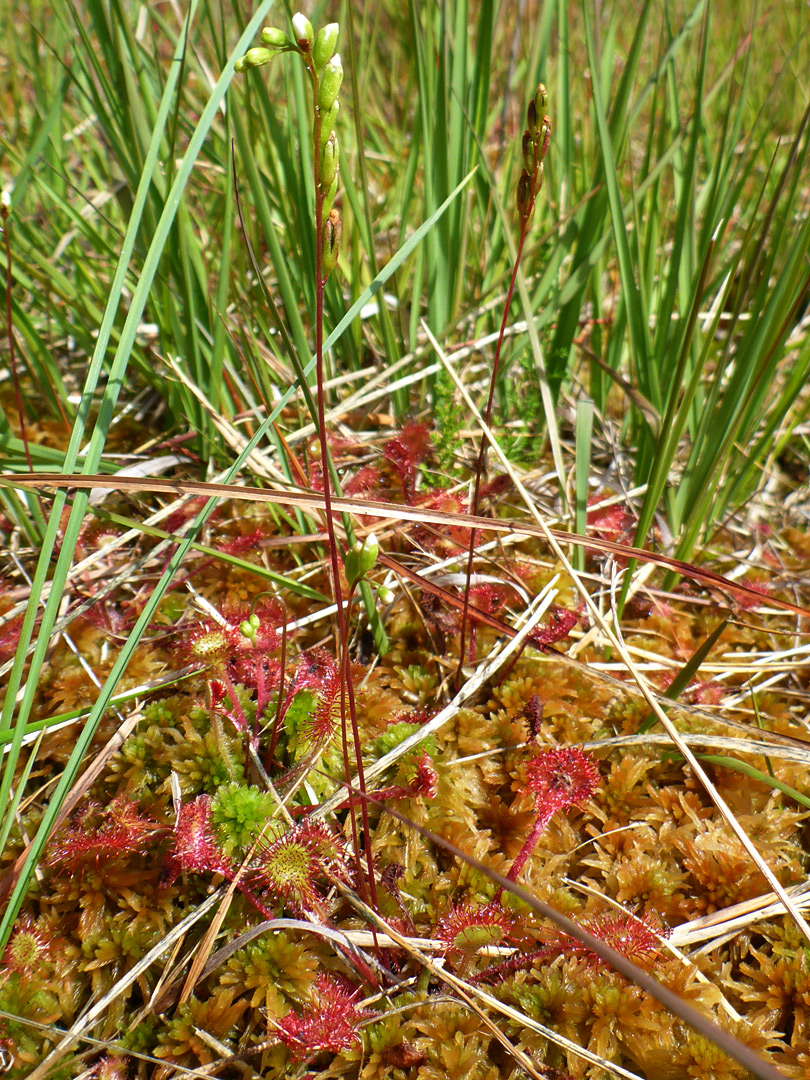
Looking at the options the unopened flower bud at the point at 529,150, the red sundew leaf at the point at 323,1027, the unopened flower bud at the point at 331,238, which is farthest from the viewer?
the red sundew leaf at the point at 323,1027

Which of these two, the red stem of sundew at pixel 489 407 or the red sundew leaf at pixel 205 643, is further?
the red sundew leaf at pixel 205 643

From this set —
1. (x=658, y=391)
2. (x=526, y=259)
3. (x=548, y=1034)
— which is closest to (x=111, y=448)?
(x=526, y=259)

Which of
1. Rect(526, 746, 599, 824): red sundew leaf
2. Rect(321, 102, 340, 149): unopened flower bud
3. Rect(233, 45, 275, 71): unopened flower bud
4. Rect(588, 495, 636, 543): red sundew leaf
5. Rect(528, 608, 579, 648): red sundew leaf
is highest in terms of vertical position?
Rect(233, 45, 275, 71): unopened flower bud

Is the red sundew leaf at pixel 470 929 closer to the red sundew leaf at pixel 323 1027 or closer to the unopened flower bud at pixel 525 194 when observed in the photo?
the red sundew leaf at pixel 323 1027

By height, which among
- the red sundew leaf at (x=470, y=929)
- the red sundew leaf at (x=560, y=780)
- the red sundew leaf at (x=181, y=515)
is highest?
the red sundew leaf at (x=181, y=515)

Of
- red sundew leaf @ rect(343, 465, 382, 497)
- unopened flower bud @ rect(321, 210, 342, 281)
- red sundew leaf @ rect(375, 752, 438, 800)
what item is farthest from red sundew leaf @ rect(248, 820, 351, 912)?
unopened flower bud @ rect(321, 210, 342, 281)

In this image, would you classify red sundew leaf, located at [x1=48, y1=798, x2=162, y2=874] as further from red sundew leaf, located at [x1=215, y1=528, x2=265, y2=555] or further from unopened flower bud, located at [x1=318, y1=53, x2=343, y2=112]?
unopened flower bud, located at [x1=318, y1=53, x2=343, y2=112]

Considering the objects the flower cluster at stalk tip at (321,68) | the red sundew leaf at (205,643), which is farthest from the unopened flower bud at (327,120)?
the red sundew leaf at (205,643)
